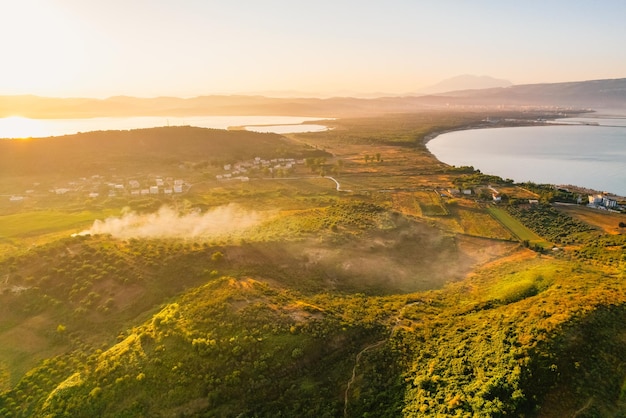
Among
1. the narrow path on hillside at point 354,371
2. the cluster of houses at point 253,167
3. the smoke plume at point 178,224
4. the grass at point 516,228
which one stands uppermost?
the cluster of houses at point 253,167

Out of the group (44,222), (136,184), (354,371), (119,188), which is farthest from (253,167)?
(354,371)

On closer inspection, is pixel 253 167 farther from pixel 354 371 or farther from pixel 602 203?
pixel 354 371

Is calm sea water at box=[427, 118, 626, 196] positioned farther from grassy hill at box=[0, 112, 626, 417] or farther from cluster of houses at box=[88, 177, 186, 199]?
cluster of houses at box=[88, 177, 186, 199]

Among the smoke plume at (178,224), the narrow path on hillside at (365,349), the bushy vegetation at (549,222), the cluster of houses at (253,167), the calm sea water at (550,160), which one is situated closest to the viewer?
the narrow path on hillside at (365,349)

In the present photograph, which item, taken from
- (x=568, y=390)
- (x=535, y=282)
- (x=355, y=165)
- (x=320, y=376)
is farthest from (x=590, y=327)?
(x=355, y=165)

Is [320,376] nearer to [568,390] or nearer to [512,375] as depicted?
[512,375]

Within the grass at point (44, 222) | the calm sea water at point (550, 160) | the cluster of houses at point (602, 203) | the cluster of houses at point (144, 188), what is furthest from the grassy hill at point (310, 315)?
the calm sea water at point (550, 160)

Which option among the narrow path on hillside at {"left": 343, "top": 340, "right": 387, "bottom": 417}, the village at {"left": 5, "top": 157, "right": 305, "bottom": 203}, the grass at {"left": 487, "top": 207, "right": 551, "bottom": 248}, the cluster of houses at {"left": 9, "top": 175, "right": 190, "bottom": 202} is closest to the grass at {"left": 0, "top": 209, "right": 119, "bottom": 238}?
the village at {"left": 5, "top": 157, "right": 305, "bottom": 203}

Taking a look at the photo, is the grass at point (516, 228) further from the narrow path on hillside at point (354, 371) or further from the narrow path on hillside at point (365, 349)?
the narrow path on hillside at point (354, 371)
